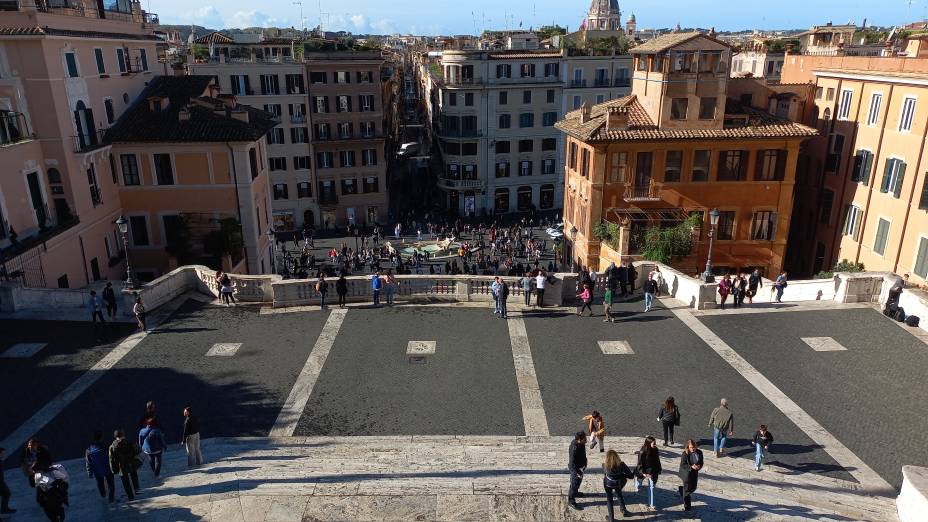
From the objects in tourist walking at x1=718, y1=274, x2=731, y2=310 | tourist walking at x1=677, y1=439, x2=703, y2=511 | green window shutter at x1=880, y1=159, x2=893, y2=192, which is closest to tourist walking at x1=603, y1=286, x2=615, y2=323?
tourist walking at x1=718, y1=274, x2=731, y2=310

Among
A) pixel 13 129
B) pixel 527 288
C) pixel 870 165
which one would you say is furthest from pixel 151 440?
pixel 870 165

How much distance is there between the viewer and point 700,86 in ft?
111

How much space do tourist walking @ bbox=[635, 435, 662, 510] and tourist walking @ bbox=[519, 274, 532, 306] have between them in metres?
11.8

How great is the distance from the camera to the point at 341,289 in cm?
2394

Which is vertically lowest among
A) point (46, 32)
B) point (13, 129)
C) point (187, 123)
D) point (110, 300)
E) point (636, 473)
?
point (110, 300)

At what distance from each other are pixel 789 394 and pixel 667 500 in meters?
7.33

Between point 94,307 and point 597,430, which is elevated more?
point 597,430

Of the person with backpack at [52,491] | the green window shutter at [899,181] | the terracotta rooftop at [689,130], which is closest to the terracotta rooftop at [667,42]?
the terracotta rooftop at [689,130]

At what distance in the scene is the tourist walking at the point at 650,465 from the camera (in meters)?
11.7

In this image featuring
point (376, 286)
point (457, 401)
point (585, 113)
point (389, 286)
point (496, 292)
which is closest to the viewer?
point (457, 401)

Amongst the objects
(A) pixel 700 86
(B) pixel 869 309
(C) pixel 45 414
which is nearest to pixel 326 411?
(C) pixel 45 414

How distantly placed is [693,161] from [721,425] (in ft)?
75.1

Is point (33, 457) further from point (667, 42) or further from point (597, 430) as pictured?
point (667, 42)

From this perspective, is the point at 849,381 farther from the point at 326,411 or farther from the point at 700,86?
the point at 700,86
